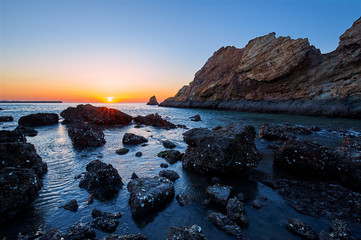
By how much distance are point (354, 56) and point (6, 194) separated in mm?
51845

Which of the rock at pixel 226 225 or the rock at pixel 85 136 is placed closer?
the rock at pixel 226 225

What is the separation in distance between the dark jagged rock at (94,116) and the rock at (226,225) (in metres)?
22.6

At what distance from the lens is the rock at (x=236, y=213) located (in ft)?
13.4

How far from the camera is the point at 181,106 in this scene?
8469 centimetres

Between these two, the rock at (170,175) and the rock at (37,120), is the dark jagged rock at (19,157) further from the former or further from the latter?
the rock at (37,120)

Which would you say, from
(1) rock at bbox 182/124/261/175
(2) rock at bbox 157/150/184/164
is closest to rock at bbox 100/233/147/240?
(1) rock at bbox 182/124/261/175

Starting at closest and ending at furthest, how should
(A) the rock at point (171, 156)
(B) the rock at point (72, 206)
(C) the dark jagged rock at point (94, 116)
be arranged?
1. (B) the rock at point (72, 206)
2. (A) the rock at point (171, 156)
3. (C) the dark jagged rock at point (94, 116)

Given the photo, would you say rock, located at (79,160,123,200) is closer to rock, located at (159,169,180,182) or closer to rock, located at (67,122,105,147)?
rock, located at (159,169,180,182)

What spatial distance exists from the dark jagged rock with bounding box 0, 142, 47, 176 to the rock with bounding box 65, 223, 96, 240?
4.73m

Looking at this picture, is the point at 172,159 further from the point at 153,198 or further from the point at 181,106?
the point at 181,106

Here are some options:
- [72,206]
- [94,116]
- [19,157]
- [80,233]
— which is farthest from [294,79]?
[19,157]

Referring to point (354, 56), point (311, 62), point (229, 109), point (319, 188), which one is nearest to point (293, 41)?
point (311, 62)

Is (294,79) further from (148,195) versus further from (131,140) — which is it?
(148,195)

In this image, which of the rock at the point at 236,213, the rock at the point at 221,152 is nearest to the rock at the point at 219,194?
the rock at the point at 236,213
